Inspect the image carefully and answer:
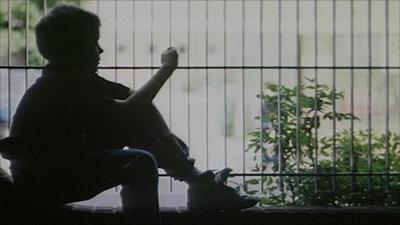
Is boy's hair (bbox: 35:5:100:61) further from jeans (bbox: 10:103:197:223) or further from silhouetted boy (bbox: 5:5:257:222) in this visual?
jeans (bbox: 10:103:197:223)

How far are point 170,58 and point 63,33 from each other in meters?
0.59

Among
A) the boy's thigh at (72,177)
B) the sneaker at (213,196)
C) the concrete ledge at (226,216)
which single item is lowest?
the concrete ledge at (226,216)

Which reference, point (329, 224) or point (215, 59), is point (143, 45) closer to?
point (215, 59)

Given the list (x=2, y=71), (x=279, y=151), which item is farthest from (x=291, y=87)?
(x=2, y=71)

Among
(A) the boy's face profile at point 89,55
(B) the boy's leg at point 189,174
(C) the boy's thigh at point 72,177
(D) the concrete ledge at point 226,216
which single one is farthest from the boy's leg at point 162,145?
(A) the boy's face profile at point 89,55

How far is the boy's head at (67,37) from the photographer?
3676mm

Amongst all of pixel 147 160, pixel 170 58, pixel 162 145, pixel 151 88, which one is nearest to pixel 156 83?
pixel 151 88

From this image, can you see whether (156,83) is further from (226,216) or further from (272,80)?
(226,216)

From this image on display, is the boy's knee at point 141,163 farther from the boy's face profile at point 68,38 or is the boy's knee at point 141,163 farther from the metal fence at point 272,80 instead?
the boy's face profile at point 68,38

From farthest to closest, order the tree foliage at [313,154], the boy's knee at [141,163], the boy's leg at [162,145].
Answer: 1. the tree foliage at [313,154]
2. the boy's leg at [162,145]
3. the boy's knee at [141,163]

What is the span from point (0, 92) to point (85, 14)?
66 centimetres

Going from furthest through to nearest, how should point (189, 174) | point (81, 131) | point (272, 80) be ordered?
point (272, 80) < point (189, 174) < point (81, 131)

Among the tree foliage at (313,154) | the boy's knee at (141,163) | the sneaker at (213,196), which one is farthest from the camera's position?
the tree foliage at (313,154)

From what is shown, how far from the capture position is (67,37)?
3.67m
